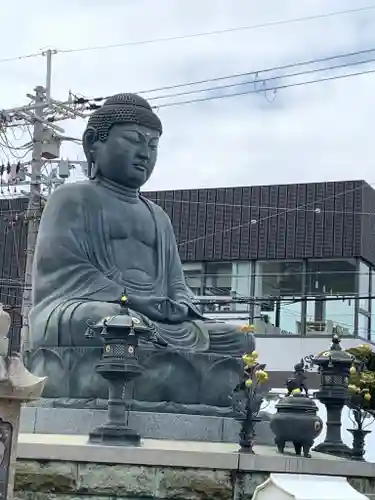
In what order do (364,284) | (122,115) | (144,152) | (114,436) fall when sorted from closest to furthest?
(114,436), (122,115), (144,152), (364,284)

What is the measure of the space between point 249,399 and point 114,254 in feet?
9.95

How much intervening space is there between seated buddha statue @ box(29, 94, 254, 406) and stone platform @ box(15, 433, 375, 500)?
2242 mm

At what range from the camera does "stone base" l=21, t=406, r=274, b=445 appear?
27.1 feet

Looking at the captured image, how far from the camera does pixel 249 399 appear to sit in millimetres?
7559

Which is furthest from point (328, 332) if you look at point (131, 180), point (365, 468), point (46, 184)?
point (365, 468)

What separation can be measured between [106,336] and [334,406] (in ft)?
8.75

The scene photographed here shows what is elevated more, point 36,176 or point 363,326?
point 36,176

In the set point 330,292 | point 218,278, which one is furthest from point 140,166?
point 218,278

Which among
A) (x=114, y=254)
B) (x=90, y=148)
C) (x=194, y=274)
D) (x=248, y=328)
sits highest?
(x=90, y=148)

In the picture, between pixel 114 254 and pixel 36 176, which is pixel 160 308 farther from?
pixel 36 176

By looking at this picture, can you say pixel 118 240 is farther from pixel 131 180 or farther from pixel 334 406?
pixel 334 406

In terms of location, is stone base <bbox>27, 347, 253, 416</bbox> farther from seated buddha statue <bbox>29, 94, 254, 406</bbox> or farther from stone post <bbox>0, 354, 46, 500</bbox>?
stone post <bbox>0, 354, 46, 500</bbox>

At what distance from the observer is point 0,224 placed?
24.7m

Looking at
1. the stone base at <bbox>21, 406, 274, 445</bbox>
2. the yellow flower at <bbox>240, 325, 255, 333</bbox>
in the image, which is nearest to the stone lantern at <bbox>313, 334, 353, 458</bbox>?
the yellow flower at <bbox>240, 325, 255, 333</bbox>
